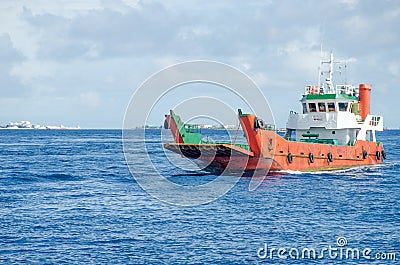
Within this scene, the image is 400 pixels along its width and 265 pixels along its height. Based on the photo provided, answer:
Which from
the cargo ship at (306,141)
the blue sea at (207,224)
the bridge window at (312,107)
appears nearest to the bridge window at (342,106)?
the cargo ship at (306,141)

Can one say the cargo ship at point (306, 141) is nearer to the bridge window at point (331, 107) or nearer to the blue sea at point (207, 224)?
the bridge window at point (331, 107)

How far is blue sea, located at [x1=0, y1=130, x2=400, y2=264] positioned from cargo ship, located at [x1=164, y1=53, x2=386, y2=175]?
1907 millimetres

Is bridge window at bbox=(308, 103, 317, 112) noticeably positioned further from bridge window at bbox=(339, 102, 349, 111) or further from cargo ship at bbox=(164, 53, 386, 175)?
bridge window at bbox=(339, 102, 349, 111)

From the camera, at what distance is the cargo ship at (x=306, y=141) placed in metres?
39.3

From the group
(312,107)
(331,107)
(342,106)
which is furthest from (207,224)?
(342,106)

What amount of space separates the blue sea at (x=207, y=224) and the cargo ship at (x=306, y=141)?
191cm

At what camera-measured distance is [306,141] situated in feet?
156

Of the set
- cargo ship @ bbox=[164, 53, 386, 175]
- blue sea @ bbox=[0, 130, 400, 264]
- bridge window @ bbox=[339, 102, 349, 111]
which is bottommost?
blue sea @ bbox=[0, 130, 400, 264]

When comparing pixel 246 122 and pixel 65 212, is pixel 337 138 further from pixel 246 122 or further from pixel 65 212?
pixel 65 212

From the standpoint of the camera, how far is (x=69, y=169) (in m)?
51.8

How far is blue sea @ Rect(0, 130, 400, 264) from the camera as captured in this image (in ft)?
66.0

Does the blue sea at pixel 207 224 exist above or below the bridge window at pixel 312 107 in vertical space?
below

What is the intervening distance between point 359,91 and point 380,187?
17.3 m

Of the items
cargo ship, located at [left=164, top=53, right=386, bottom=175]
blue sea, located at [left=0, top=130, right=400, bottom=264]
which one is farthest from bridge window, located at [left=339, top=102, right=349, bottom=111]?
blue sea, located at [left=0, top=130, right=400, bottom=264]
